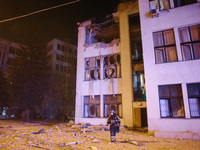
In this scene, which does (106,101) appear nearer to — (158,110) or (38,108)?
(158,110)

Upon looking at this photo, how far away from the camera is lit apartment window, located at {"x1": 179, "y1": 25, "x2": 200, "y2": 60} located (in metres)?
10.5

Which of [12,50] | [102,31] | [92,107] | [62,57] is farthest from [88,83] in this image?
[12,50]

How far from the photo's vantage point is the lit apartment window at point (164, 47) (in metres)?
11.1

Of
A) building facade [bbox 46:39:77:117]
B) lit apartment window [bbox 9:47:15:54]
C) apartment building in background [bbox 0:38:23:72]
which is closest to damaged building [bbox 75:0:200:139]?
building facade [bbox 46:39:77:117]

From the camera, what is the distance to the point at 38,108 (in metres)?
32.2

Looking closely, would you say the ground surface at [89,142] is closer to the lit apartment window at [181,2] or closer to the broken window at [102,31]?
the lit apartment window at [181,2]

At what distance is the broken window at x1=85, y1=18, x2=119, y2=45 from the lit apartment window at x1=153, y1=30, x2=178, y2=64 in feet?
21.6

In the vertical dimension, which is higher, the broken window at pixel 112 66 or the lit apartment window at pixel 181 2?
the lit apartment window at pixel 181 2

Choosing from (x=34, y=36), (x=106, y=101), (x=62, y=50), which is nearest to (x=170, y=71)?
(x=106, y=101)

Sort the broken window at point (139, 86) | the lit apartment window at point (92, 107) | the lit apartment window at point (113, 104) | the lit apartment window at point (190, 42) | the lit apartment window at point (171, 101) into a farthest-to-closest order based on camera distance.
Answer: the broken window at point (139, 86)
the lit apartment window at point (92, 107)
the lit apartment window at point (113, 104)
the lit apartment window at point (190, 42)
the lit apartment window at point (171, 101)

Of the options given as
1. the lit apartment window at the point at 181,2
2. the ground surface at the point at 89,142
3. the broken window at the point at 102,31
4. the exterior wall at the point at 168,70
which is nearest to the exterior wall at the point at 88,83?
the broken window at the point at 102,31

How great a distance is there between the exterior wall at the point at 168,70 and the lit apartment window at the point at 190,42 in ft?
1.14

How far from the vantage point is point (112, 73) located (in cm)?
1576

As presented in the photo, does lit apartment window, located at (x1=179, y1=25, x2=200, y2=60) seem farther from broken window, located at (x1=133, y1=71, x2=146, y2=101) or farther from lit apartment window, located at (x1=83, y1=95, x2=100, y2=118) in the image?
lit apartment window, located at (x1=83, y1=95, x2=100, y2=118)
